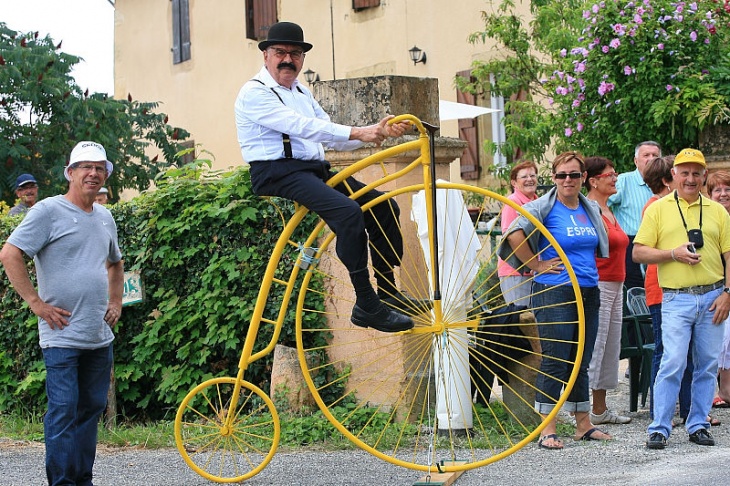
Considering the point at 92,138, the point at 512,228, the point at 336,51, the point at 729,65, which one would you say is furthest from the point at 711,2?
the point at 336,51

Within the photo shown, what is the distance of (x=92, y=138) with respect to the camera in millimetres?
17188

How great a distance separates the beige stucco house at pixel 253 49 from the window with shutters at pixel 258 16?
0.8 inches

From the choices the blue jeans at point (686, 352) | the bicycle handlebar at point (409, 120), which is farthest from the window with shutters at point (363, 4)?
the bicycle handlebar at point (409, 120)

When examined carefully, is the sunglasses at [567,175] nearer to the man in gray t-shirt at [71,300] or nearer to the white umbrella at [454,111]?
the man in gray t-shirt at [71,300]

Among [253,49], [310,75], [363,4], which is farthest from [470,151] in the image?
[253,49]

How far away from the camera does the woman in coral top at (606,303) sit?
828cm

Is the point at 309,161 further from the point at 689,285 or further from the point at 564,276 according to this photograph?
the point at 689,285

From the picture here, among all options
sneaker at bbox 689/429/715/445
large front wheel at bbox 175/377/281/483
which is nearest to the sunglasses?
sneaker at bbox 689/429/715/445

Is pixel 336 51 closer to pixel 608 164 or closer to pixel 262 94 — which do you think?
pixel 608 164

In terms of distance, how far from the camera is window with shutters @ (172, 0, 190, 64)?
26.7m

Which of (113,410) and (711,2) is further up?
(711,2)

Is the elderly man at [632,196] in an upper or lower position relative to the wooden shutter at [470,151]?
lower

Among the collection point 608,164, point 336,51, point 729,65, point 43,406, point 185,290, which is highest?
point 336,51

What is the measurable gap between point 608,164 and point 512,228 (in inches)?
64.3
